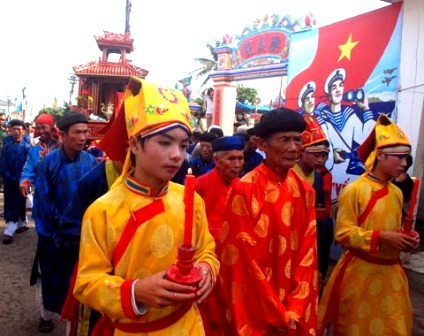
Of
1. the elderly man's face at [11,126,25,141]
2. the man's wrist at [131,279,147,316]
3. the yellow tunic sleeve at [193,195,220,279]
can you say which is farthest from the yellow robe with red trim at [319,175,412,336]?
the elderly man's face at [11,126,25,141]

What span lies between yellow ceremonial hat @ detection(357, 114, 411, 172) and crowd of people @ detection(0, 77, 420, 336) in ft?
0.05

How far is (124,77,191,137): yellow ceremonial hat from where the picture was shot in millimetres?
1659

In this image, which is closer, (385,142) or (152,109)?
(152,109)

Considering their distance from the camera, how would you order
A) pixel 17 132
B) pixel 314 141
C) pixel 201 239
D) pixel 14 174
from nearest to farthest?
pixel 201 239, pixel 314 141, pixel 14 174, pixel 17 132

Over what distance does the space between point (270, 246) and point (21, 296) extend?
3.38 meters

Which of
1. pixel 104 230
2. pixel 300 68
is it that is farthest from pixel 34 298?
pixel 300 68

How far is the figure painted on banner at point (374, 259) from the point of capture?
2.97 metres

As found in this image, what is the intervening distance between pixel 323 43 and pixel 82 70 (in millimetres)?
17682

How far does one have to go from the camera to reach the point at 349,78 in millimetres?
6219

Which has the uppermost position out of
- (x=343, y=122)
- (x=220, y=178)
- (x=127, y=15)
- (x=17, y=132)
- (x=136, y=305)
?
(x=127, y=15)

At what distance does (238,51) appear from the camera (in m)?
12.9

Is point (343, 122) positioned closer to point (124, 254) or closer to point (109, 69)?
point (124, 254)

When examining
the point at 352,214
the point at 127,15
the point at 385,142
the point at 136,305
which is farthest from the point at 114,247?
the point at 127,15

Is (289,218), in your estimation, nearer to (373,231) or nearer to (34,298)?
(373,231)
